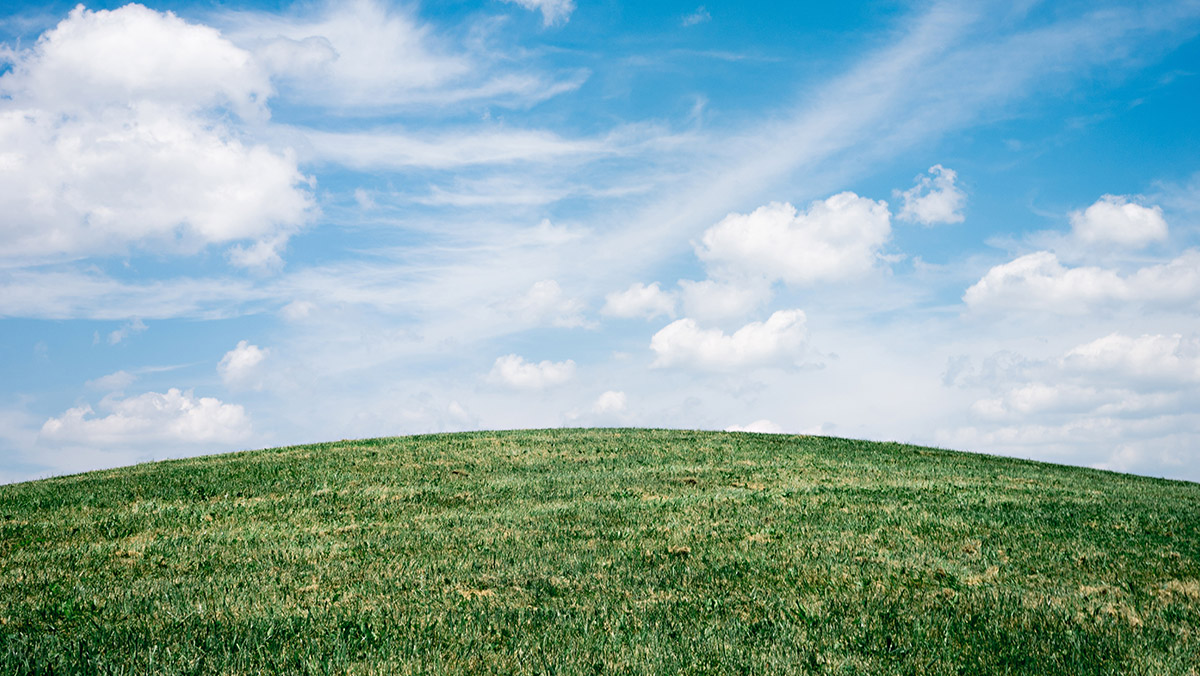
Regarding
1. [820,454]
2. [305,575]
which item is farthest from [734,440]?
[305,575]

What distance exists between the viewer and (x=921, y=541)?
14547 mm

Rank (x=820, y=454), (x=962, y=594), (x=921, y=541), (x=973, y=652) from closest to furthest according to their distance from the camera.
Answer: (x=973, y=652)
(x=962, y=594)
(x=921, y=541)
(x=820, y=454)

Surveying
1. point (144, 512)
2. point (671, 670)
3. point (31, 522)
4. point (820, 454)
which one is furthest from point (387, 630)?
point (820, 454)

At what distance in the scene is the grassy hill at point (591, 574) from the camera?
814cm

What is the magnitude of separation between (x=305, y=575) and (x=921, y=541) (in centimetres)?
1124

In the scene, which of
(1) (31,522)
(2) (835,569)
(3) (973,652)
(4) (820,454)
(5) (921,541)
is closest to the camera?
(3) (973,652)

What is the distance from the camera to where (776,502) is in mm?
18750

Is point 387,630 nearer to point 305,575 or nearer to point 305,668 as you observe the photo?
point 305,668

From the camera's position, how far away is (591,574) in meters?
11.6

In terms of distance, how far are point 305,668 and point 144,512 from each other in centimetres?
1394

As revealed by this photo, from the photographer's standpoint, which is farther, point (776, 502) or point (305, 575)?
point (776, 502)

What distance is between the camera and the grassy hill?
26.7 feet

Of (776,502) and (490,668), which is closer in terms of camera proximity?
(490,668)

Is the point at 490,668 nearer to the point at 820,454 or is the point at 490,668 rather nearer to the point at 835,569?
the point at 835,569
